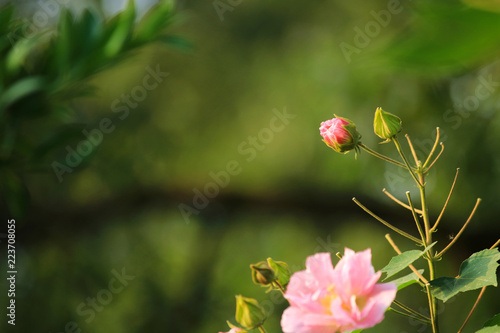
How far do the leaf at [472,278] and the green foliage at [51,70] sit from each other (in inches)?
22.1

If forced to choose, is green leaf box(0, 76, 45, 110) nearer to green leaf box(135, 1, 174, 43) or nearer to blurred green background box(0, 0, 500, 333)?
green leaf box(135, 1, 174, 43)

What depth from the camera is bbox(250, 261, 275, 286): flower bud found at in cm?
35

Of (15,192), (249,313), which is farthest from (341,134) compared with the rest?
(15,192)

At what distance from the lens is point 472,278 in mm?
333

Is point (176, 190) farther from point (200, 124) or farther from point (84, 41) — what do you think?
point (84, 41)

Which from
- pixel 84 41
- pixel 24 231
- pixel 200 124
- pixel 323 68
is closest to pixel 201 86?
pixel 200 124

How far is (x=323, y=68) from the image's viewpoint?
1.52 metres

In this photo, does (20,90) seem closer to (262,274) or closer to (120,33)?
(120,33)

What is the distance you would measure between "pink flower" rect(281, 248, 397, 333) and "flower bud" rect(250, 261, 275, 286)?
0.04m

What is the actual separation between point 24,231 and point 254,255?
2.08 feet

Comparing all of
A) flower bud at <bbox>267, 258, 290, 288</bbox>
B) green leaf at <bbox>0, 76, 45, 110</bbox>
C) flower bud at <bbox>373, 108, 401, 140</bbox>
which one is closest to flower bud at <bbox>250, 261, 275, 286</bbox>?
flower bud at <bbox>267, 258, 290, 288</bbox>

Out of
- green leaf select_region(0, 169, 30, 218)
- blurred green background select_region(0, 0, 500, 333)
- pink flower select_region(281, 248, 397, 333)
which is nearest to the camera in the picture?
pink flower select_region(281, 248, 397, 333)

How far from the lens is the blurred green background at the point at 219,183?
149cm

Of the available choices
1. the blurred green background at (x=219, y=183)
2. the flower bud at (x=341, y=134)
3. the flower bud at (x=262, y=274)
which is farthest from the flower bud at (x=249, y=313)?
the blurred green background at (x=219, y=183)
